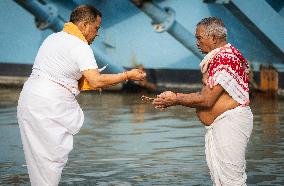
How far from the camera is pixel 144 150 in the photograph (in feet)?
36.9

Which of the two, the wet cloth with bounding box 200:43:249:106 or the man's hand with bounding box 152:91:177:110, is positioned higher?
the wet cloth with bounding box 200:43:249:106

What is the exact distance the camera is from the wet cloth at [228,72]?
5750 millimetres

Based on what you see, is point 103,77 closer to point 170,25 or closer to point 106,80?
point 106,80

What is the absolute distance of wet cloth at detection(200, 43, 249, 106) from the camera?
18.9ft

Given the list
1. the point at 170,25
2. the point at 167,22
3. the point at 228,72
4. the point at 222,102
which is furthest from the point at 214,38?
the point at 167,22

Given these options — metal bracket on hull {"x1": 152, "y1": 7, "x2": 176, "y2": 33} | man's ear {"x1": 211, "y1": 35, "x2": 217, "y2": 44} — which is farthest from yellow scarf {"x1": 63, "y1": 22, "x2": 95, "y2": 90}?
metal bracket on hull {"x1": 152, "y1": 7, "x2": 176, "y2": 33}

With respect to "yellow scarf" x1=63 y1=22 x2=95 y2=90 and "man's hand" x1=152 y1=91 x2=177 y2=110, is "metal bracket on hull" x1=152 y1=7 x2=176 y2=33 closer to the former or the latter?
"yellow scarf" x1=63 y1=22 x2=95 y2=90

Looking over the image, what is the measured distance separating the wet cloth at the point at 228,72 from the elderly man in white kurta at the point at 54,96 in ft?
2.02

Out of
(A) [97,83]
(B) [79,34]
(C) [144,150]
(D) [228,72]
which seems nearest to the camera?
(D) [228,72]

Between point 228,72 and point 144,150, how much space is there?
18.4 feet

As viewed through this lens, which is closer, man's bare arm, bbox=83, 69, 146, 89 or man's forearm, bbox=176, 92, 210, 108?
man's forearm, bbox=176, 92, 210, 108

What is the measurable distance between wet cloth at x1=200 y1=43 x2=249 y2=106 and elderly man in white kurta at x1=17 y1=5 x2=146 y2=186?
0.62 metres

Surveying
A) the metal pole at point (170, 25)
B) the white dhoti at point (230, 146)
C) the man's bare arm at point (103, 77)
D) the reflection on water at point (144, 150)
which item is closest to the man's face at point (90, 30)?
Result: the man's bare arm at point (103, 77)

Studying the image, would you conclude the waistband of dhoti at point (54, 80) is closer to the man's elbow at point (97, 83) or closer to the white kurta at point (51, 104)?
the white kurta at point (51, 104)
